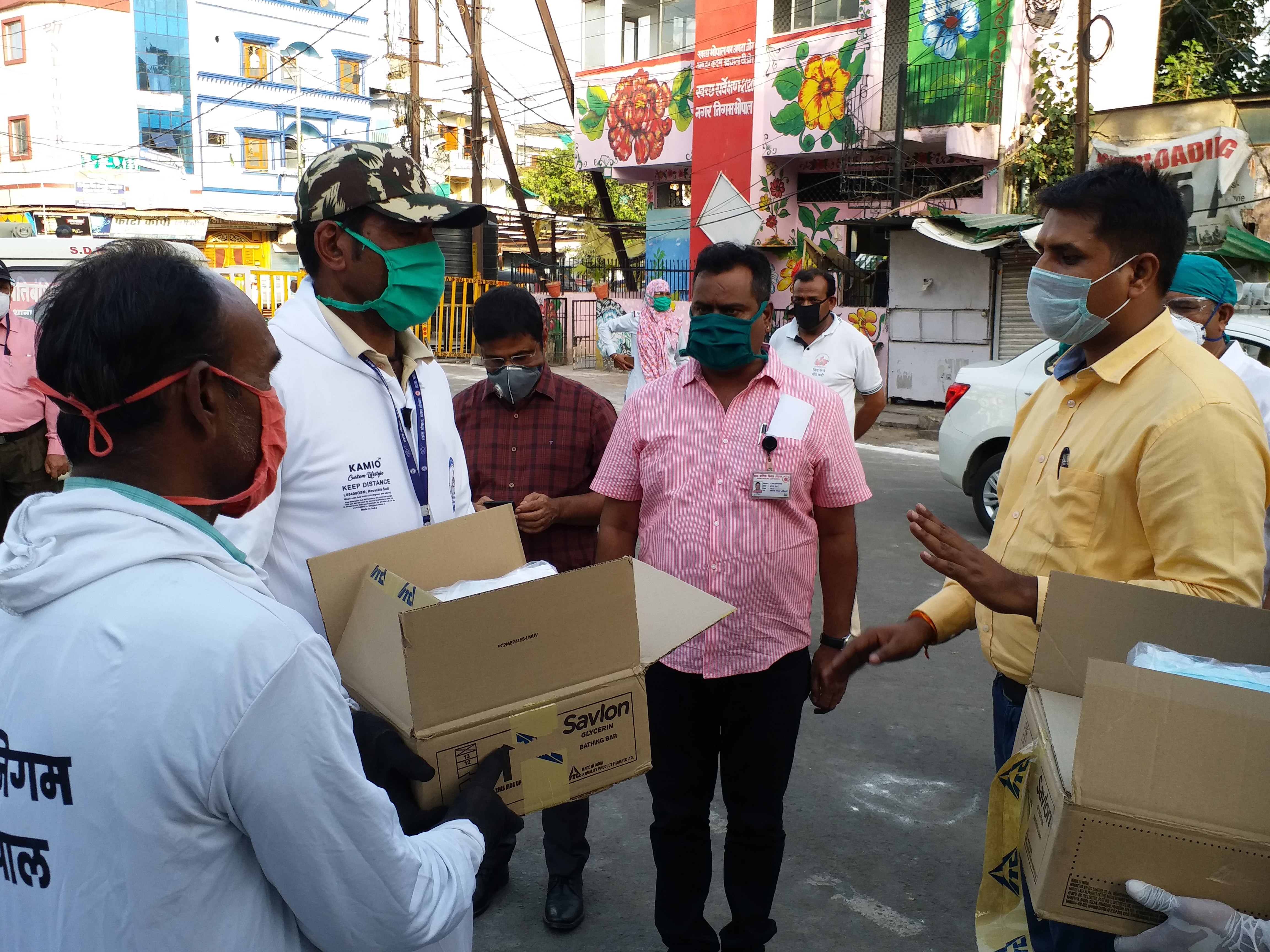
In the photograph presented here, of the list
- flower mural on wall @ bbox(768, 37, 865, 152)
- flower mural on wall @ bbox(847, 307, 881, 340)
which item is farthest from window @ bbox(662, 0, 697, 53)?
flower mural on wall @ bbox(847, 307, 881, 340)

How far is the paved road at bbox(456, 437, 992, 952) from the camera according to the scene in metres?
Answer: 3.21

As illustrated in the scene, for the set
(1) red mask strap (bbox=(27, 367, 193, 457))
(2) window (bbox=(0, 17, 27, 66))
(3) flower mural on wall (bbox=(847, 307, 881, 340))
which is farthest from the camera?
(2) window (bbox=(0, 17, 27, 66))

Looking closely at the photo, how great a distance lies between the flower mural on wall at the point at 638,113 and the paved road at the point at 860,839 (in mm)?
16962

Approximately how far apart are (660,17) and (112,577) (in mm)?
22243

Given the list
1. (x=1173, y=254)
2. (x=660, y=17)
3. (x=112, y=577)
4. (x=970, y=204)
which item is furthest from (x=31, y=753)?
(x=660, y=17)

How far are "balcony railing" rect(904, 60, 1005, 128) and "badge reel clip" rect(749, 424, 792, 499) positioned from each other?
14745 millimetres

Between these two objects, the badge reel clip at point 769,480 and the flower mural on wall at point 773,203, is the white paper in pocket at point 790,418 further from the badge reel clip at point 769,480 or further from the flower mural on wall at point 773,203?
the flower mural on wall at point 773,203

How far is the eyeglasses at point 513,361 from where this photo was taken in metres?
3.71

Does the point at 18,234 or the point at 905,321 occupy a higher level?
the point at 18,234

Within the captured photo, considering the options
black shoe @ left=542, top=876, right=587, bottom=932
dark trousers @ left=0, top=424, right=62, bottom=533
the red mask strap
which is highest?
the red mask strap

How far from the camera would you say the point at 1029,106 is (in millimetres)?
16172

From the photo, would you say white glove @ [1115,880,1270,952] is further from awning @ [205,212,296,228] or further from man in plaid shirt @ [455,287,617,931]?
awning @ [205,212,296,228]

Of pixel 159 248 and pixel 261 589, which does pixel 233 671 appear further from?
pixel 159 248

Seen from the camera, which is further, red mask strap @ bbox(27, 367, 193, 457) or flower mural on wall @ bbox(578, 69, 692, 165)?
flower mural on wall @ bbox(578, 69, 692, 165)
